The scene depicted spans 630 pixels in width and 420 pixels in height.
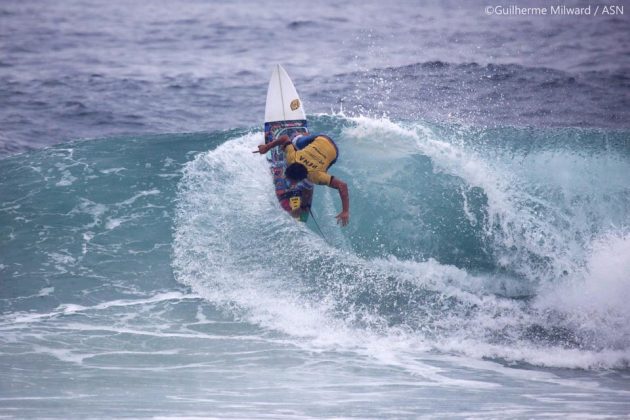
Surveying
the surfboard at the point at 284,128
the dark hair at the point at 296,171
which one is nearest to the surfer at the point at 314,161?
the dark hair at the point at 296,171

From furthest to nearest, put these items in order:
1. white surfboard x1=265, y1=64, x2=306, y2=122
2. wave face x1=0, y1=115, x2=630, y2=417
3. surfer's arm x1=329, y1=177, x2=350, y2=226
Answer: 1. white surfboard x1=265, y1=64, x2=306, y2=122
2. surfer's arm x1=329, y1=177, x2=350, y2=226
3. wave face x1=0, y1=115, x2=630, y2=417

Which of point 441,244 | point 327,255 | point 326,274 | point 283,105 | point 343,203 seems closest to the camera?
point 343,203

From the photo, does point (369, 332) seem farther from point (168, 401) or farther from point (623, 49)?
point (623, 49)

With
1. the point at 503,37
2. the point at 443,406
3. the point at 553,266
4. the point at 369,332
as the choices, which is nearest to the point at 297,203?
the point at 369,332

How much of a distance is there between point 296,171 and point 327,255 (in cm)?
123

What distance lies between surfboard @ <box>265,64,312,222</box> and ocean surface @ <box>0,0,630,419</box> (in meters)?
0.25

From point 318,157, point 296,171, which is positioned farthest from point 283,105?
point 296,171

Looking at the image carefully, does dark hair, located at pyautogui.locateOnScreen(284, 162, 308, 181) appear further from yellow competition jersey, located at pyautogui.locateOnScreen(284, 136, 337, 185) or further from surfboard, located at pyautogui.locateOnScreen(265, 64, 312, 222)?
surfboard, located at pyautogui.locateOnScreen(265, 64, 312, 222)

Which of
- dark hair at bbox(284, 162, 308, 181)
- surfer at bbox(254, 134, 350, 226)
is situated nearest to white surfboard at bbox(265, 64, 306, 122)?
surfer at bbox(254, 134, 350, 226)

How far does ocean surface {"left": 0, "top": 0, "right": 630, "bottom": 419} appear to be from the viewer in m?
7.05

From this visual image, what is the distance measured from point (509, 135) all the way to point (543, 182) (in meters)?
1.59

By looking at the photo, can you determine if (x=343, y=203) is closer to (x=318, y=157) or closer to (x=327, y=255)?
(x=318, y=157)

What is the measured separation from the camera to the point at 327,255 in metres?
9.50

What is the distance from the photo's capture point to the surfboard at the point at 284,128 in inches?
389
